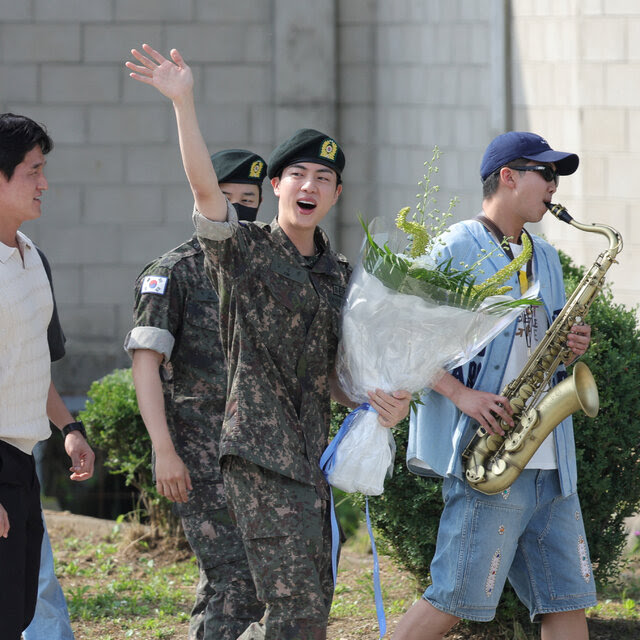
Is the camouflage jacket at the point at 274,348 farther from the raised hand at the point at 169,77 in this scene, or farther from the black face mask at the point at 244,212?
the black face mask at the point at 244,212

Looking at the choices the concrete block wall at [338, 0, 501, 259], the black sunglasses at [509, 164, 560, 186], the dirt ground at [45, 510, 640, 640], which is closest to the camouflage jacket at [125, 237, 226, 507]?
the black sunglasses at [509, 164, 560, 186]

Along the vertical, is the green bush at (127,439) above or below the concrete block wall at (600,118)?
below

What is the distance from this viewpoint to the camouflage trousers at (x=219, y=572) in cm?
410

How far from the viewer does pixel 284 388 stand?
362cm

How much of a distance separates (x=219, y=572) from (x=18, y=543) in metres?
0.97

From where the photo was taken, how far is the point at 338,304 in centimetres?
374

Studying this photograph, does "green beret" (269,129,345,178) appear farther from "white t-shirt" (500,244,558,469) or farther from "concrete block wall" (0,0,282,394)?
"concrete block wall" (0,0,282,394)

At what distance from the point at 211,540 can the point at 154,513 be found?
2.70 m

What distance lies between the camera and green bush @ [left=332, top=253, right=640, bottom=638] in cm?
461

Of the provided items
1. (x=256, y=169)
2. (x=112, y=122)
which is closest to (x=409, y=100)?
(x=112, y=122)

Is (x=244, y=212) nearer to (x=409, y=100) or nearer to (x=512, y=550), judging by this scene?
(x=512, y=550)

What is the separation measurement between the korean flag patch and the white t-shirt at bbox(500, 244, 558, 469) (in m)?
1.30

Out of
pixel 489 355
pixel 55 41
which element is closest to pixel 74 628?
pixel 489 355

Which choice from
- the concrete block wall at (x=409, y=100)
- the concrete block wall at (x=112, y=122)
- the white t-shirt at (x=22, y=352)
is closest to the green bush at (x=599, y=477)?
the white t-shirt at (x=22, y=352)
